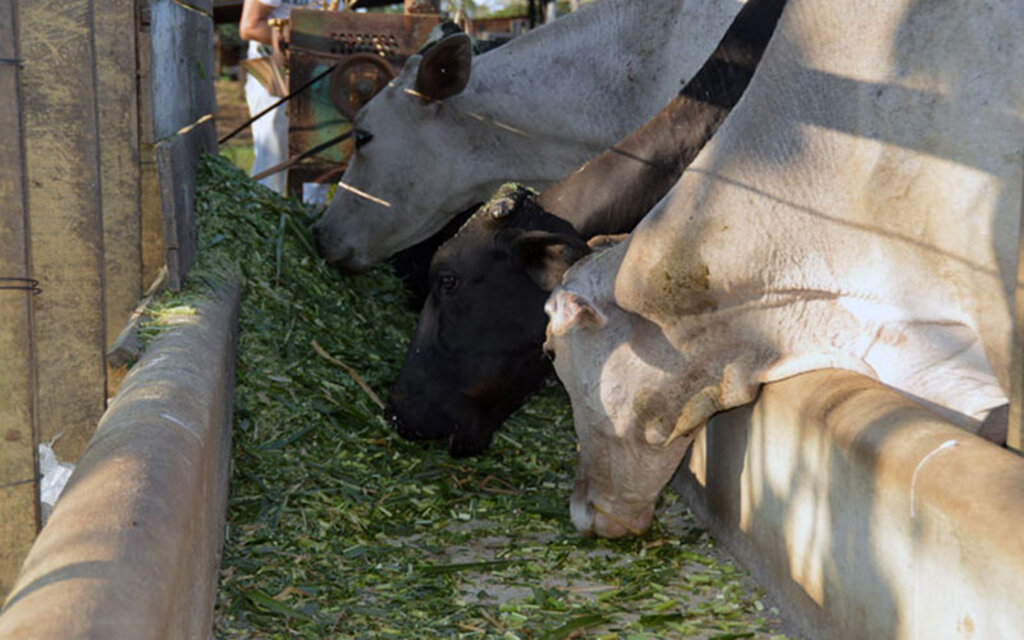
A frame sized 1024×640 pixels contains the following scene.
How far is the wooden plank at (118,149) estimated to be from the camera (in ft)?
16.5

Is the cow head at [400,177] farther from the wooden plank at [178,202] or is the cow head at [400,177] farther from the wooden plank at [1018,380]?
the wooden plank at [1018,380]

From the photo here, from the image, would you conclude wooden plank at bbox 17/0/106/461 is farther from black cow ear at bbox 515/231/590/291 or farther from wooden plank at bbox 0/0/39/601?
black cow ear at bbox 515/231/590/291

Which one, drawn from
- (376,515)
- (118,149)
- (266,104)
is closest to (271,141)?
(266,104)

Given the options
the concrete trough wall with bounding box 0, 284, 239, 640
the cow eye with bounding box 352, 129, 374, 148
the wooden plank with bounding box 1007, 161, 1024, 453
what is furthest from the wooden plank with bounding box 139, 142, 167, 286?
the wooden plank with bounding box 1007, 161, 1024, 453

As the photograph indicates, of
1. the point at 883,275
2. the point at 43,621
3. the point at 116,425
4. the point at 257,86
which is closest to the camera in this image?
the point at 43,621

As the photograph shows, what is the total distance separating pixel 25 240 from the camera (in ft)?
11.0

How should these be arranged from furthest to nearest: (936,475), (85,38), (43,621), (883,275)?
(85,38) < (883,275) < (936,475) < (43,621)

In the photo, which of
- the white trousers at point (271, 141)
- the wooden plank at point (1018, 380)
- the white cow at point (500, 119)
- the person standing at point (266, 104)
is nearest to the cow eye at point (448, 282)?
the white cow at point (500, 119)

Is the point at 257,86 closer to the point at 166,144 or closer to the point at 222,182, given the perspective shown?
the point at 222,182

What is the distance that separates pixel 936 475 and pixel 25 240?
2299 mm

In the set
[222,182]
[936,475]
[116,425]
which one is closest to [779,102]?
[936,475]

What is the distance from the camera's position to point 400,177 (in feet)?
22.7

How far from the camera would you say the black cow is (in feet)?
16.4

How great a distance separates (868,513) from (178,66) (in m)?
3.93
